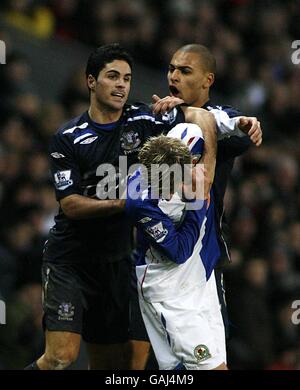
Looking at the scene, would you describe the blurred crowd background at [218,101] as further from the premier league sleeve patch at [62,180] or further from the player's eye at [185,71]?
the player's eye at [185,71]

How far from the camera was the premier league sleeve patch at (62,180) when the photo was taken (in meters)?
6.27

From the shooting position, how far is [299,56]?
40.1 ft

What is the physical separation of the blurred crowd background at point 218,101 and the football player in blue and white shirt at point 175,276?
2.74 meters

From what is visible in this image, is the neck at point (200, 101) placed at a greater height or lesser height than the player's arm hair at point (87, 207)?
greater

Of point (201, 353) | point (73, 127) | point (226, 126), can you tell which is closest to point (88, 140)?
point (73, 127)

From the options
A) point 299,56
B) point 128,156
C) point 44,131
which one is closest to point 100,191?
point 128,156

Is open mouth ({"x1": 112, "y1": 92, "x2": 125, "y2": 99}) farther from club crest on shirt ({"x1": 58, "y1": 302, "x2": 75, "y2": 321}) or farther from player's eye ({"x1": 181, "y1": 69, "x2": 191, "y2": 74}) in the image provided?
club crest on shirt ({"x1": 58, "y1": 302, "x2": 75, "y2": 321})

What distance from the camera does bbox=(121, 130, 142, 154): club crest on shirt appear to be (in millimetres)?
6320

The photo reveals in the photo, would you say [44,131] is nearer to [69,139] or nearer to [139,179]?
[69,139]

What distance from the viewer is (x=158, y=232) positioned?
5.56 metres

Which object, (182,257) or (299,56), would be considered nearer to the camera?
(182,257)

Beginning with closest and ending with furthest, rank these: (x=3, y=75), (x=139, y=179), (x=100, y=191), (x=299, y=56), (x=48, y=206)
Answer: (x=139, y=179), (x=100, y=191), (x=48, y=206), (x=3, y=75), (x=299, y=56)

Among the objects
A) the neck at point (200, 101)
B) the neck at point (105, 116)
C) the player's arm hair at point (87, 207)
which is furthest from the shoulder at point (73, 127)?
the neck at point (200, 101)

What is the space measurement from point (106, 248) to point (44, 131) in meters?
4.17
